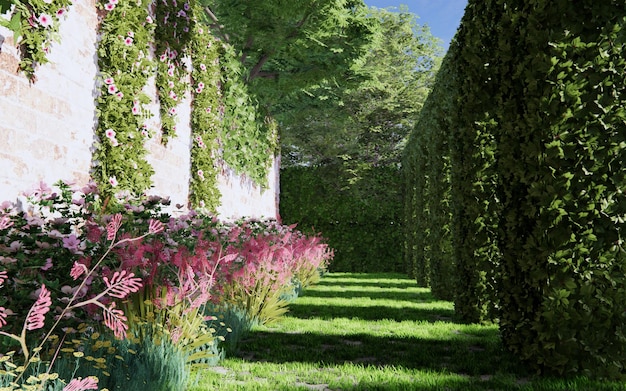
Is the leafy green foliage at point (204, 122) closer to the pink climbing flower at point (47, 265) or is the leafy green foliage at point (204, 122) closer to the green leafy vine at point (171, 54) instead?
the green leafy vine at point (171, 54)

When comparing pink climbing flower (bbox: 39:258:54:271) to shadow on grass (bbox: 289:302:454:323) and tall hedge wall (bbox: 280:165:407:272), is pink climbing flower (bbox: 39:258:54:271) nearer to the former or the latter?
shadow on grass (bbox: 289:302:454:323)

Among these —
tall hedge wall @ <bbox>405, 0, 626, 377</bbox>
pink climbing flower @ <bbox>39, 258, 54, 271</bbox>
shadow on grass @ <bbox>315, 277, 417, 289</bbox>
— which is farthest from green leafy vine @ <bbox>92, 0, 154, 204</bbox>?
shadow on grass @ <bbox>315, 277, 417, 289</bbox>

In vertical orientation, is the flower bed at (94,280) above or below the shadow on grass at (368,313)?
above

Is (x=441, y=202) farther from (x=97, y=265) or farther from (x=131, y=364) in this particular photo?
(x=97, y=265)

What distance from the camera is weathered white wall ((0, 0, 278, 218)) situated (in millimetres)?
3875

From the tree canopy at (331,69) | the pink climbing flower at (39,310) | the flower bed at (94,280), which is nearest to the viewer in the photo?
the pink climbing flower at (39,310)

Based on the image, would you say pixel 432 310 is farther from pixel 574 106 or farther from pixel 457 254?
pixel 574 106

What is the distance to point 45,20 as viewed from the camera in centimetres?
421

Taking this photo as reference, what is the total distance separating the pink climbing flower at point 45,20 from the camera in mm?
4156

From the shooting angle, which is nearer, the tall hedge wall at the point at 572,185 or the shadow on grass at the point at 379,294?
the tall hedge wall at the point at 572,185

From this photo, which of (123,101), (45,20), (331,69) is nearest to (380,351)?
(123,101)

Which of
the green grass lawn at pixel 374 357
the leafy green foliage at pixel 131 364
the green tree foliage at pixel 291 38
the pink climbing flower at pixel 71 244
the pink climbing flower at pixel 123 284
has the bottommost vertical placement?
the green grass lawn at pixel 374 357

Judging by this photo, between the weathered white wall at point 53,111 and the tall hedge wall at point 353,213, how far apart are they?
11.7m

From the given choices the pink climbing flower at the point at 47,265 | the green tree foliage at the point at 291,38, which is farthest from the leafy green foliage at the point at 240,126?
the pink climbing flower at the point at 47,265
